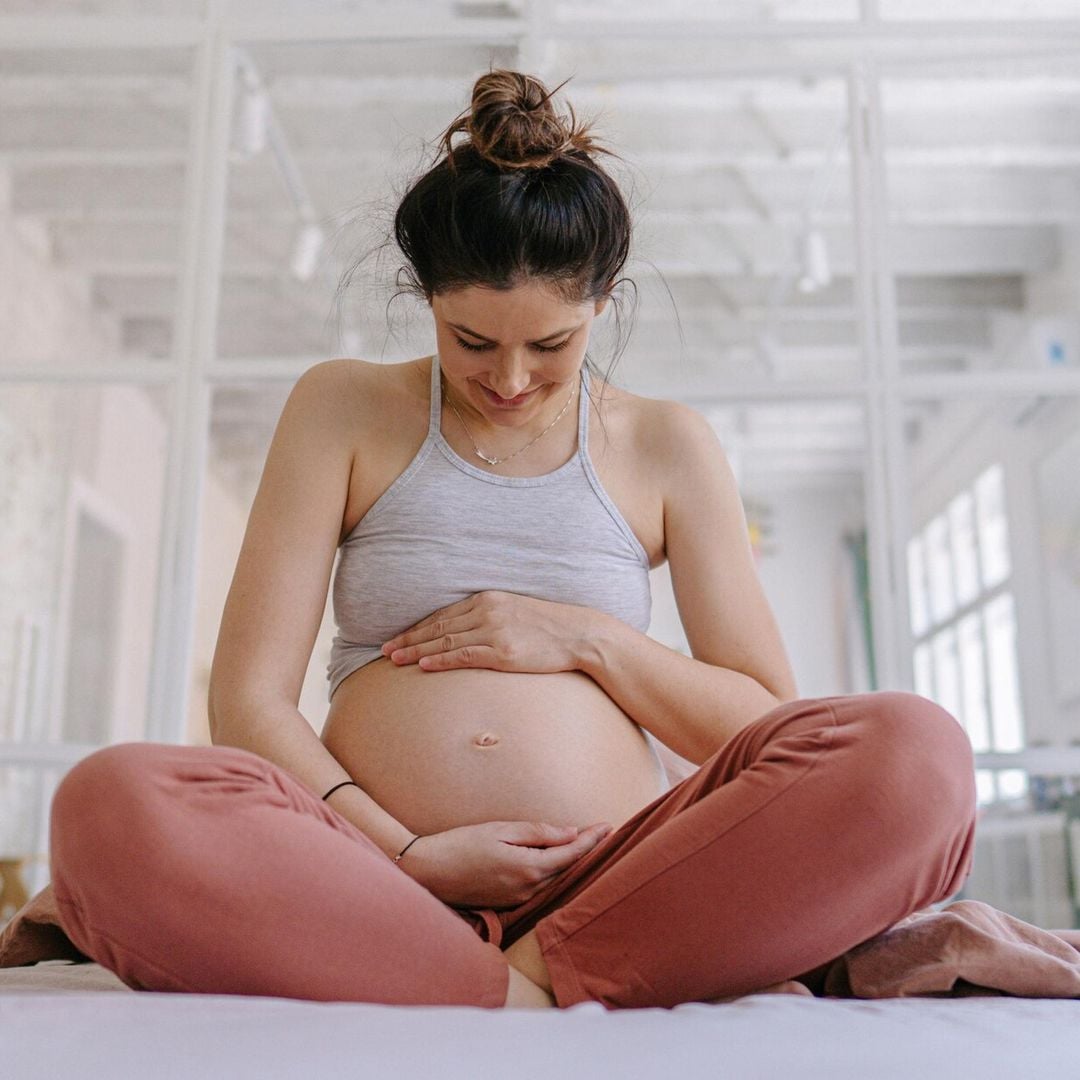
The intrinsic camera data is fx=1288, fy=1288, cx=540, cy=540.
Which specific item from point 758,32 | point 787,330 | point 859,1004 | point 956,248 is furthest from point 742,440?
point 859,1004

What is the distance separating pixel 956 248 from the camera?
5926mm

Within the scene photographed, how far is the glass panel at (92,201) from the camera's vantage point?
312 centimetres

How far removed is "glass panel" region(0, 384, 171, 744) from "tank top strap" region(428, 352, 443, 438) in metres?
4.08

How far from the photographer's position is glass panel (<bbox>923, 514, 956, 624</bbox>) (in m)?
7.84

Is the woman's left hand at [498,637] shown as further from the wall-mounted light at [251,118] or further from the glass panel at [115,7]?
the wall-mounted light at [251,118]

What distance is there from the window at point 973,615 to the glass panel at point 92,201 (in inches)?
150

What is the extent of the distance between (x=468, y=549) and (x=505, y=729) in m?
0.23

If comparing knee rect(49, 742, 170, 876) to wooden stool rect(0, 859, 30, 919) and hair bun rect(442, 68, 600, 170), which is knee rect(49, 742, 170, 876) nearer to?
hair bun rect(442, 68, 600, 170)

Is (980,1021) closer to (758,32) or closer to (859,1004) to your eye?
(859,1004)

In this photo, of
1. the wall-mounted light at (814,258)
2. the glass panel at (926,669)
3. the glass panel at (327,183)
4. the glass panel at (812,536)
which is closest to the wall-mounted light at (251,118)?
the glass panel at (327,183)

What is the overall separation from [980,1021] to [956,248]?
5603 millimetres

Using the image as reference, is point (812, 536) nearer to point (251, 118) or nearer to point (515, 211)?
point (251, 118)

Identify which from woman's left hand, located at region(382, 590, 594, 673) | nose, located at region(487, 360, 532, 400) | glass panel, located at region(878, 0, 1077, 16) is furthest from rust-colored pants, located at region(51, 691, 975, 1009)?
glass panel, located at region(878, 0, 1077, 16)

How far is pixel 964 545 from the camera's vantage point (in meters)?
7.63
